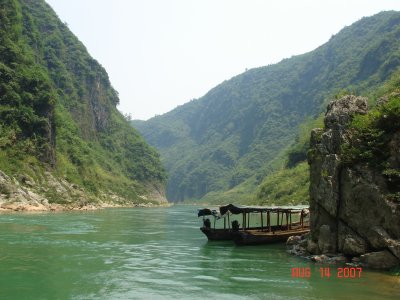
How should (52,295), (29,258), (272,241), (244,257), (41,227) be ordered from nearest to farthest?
(52,295) → (29,258) → (244,257) → (272,241) → (41,227)

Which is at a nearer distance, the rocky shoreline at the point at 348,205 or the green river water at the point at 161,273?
the green river water at the point at 161,273

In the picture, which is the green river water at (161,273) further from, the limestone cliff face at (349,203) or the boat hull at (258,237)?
the limestone cliff face at (349,203)

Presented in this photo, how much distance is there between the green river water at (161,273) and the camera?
61.6ft

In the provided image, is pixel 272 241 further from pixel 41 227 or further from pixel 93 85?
pixel 93 85

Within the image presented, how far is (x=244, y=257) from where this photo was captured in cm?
2880

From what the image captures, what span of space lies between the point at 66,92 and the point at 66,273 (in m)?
128

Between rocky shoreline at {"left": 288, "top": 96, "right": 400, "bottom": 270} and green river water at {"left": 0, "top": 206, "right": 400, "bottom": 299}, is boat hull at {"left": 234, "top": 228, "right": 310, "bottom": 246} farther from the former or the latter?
rocky shoreline at {"left": 288, "top": 96, "right": 400, "bottom": 270}

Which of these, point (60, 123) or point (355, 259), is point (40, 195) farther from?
point (355, 259)

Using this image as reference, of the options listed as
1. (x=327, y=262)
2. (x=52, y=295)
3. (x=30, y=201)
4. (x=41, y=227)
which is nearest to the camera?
(x=52, y=295)

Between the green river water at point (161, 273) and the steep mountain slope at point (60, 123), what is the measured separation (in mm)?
41004

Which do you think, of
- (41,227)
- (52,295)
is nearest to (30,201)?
(41,227)
